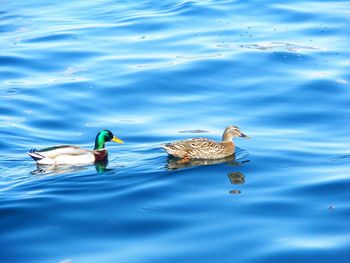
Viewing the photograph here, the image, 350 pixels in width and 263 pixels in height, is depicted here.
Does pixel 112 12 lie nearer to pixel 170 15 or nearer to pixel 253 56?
pixel 170 15

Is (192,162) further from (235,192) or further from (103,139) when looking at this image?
(235,192)

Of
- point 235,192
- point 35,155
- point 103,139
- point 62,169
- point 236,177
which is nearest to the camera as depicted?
point 235,192

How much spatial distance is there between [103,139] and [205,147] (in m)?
2.09

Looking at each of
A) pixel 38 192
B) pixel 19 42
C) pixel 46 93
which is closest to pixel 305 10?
pixel 19 42

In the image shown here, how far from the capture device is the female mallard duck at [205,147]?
1739 cm

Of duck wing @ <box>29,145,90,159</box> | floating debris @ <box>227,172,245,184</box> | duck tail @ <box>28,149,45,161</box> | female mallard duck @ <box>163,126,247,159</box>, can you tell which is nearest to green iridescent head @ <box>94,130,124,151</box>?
duck wing @ <box>29,145,90,159</box>

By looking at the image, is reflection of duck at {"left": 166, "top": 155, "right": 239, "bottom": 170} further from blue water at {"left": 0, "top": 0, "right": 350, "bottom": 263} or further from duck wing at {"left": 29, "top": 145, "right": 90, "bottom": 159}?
duck wing at {"left": 29, "top": 145, "right": 90, "bottom": 159}

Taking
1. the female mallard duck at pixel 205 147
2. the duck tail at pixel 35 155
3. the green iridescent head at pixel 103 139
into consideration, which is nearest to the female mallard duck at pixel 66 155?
the duck tail at pixel 35 155

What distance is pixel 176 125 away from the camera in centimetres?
2009

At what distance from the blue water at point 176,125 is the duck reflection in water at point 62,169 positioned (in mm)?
70

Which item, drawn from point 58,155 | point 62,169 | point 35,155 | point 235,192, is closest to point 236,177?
point 235,192

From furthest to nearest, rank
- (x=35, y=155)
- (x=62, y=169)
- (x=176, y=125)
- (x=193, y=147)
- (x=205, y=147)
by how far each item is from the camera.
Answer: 1. (x=176, y=125)
2. (x=205, y=147)
3. (x=193, y=147)
4. (x=62, y=169)
5. (x=35, y=155)

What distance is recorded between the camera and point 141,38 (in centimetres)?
2944

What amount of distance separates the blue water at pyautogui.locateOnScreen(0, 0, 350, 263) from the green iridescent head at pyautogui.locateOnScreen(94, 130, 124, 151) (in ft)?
1.08
